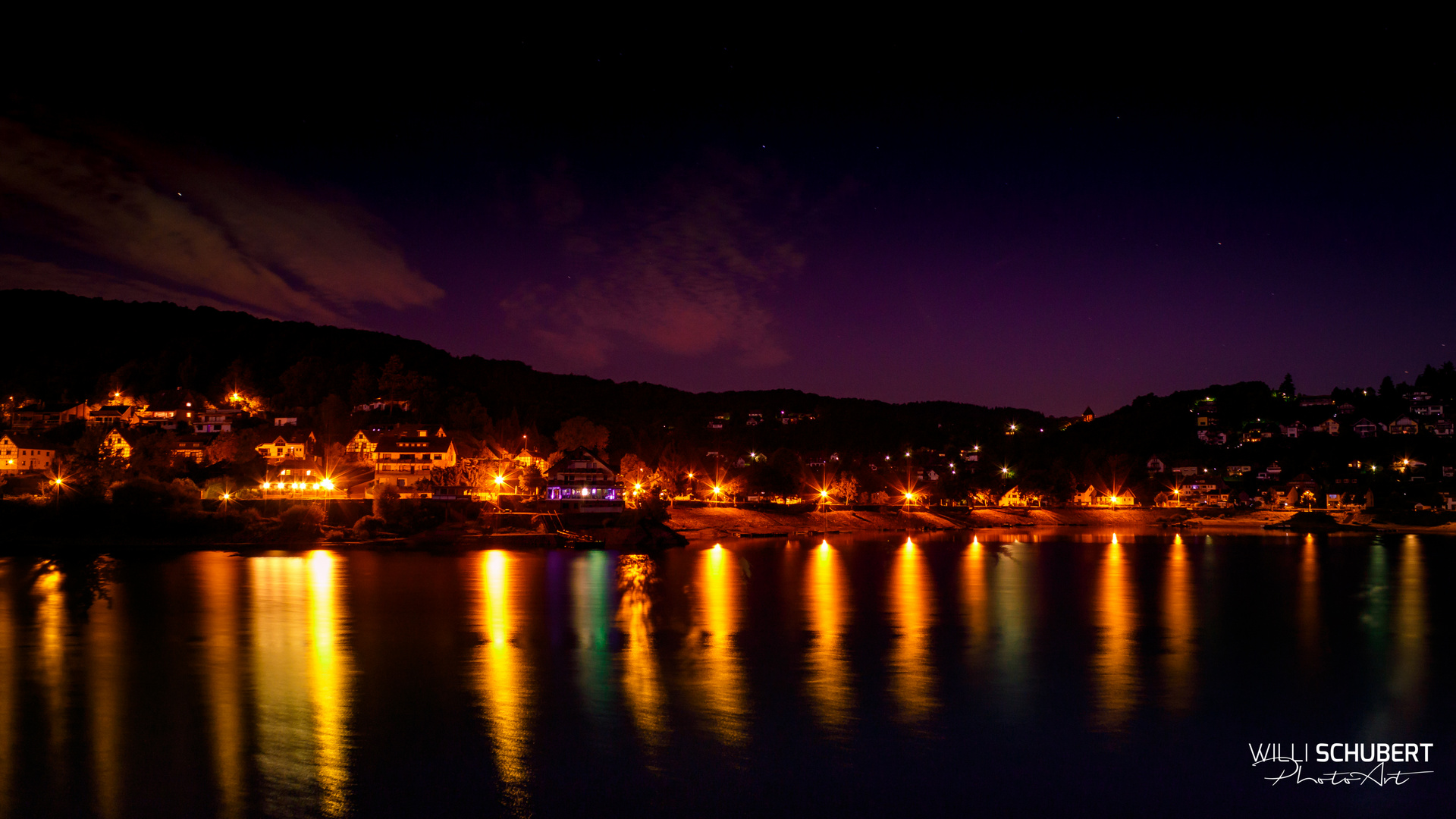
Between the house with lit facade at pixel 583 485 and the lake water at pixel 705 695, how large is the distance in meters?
25.6

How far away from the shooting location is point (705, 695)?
18.4 m

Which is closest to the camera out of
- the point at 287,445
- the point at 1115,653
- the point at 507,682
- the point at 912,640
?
the point at 507,682

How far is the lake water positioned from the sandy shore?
93.8ft

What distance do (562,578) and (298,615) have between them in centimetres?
1200

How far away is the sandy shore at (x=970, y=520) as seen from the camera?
67.4m

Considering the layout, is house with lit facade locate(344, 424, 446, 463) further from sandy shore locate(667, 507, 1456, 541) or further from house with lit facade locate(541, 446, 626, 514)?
sandy shore locate(667, 507, 1456, 541)

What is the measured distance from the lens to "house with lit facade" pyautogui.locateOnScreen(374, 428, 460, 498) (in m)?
75.2

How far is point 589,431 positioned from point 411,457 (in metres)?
21.4

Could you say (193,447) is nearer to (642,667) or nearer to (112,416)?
(112,416)

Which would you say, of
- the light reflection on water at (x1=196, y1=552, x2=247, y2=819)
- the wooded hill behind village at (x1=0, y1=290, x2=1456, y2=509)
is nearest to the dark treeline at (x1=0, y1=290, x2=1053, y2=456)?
the wooded hill behind village at (x1=0, y1=290, x2=1456, y2=509)

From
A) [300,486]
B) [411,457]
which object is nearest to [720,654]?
[300,486]

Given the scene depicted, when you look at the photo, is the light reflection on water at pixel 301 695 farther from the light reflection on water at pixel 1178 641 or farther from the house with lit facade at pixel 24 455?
the house with lit facade at pixel 24 455

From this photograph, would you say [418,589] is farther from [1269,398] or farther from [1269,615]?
[1269,398]

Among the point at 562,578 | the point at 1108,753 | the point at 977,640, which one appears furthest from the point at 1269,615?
the point at 562,578
